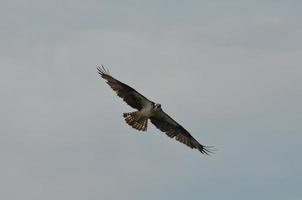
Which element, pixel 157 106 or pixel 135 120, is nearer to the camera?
pixel 135 120

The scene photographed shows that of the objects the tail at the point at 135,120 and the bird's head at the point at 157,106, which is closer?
the tail at the point at 135,120

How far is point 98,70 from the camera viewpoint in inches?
2012

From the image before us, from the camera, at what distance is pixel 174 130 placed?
54312 millimetres

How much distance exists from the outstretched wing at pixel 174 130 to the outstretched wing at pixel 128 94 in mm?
1142

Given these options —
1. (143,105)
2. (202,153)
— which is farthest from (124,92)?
(202,153)

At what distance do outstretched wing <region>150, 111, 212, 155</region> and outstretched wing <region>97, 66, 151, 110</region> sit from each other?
1.14 m

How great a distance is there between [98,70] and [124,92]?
5.56 ft

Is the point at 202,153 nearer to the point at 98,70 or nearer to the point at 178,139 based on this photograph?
the point at 178,139

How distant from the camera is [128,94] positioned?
5216 cm

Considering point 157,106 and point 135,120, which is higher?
point 157,106

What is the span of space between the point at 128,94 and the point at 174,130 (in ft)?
10.7

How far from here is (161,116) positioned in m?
53.3

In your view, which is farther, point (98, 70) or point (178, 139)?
point (178, 139)

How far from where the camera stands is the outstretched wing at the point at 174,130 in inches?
2106
